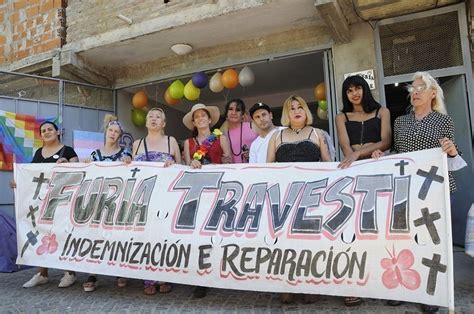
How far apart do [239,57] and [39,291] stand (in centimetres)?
451

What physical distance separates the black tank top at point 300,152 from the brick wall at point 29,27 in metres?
5.45

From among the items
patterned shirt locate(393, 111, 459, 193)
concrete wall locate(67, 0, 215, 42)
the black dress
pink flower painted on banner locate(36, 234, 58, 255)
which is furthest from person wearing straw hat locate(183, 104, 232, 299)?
concrete wall locate(67, 0, 215, 42)

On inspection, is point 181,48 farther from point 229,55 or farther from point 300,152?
point 300,152

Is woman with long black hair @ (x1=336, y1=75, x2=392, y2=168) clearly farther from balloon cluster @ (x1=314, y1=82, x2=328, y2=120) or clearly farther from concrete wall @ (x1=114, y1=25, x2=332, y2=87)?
balloon cluster @ (x1=314, y1=82, x2=328, y2=120)

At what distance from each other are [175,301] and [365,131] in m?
2.19

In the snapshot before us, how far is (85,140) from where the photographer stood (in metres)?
6.86

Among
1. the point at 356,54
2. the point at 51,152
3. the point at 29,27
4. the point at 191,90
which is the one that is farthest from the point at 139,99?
the point at 356,54

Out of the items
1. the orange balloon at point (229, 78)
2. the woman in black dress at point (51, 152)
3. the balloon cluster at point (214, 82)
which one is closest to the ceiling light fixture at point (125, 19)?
the balloon cluster at point (214, 82)

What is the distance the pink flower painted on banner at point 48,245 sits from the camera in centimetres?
372

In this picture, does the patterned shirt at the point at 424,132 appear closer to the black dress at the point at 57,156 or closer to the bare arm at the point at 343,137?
the bare arm at the point at 343,137

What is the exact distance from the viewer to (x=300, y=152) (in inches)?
132

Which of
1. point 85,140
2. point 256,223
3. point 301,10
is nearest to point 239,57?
point 301,10

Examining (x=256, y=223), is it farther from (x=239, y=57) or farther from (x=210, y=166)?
(x=239, y=57)

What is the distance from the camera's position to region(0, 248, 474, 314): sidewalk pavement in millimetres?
2982
